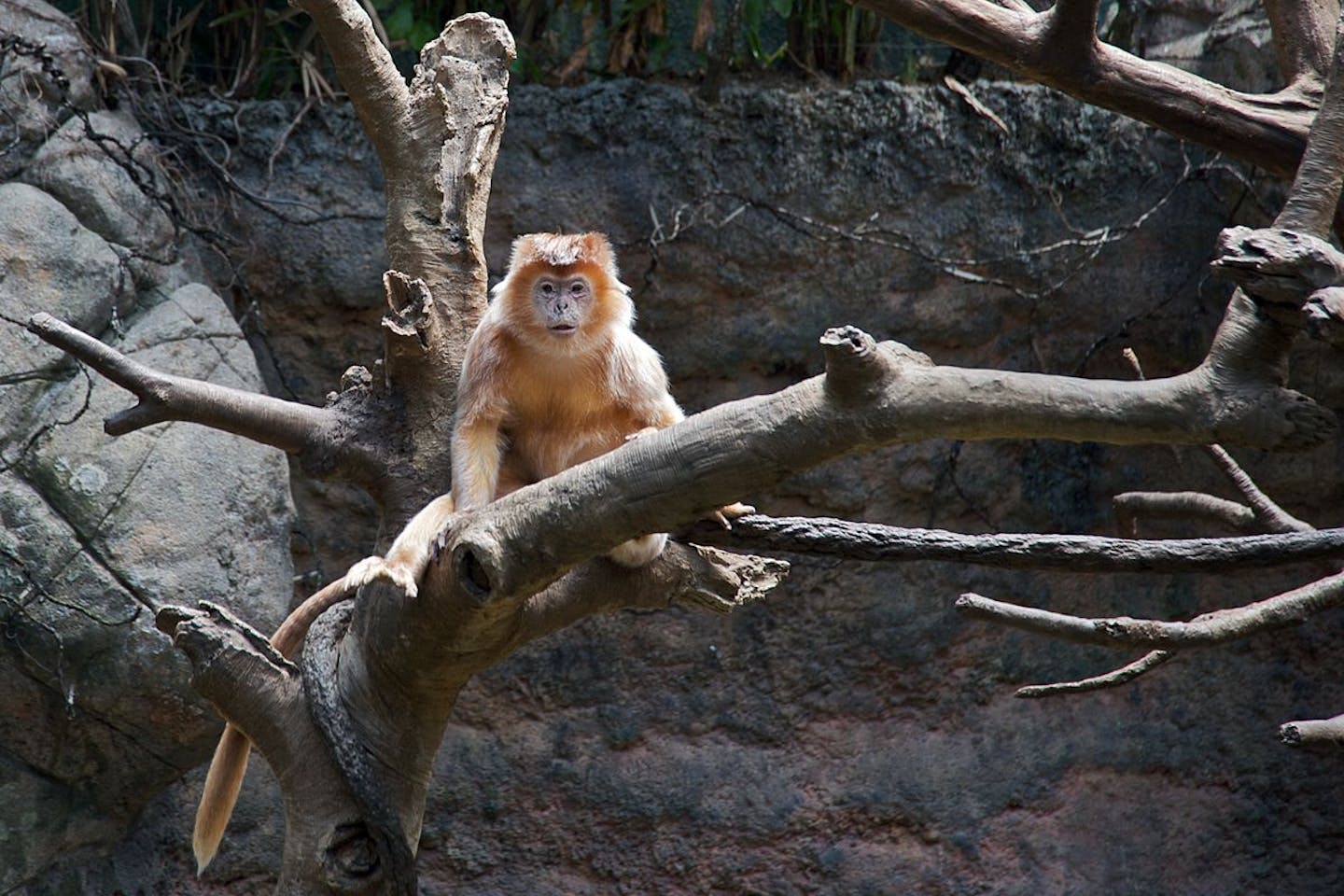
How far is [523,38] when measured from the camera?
5223 mm

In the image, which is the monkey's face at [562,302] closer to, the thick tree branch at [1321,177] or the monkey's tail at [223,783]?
the monkey's tail at [223,783]

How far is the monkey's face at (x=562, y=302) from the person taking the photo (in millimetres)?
3160

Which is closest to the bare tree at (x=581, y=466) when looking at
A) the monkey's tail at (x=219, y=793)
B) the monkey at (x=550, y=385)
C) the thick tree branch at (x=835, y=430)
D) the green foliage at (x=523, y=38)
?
the thick tree branch at (x=835, y=430)

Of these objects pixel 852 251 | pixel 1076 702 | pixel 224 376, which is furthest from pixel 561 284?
pixel 1076 702

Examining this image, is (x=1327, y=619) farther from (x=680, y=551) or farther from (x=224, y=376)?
(x=224, y=376)

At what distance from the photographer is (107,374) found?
2.81m

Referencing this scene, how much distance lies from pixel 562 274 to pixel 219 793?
4.50ft

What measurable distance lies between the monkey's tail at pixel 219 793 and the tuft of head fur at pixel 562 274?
1.08 m

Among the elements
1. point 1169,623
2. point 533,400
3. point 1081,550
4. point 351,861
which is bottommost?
point 351,861

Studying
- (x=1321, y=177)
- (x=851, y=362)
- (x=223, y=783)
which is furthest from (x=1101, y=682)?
(x=223, y=783)

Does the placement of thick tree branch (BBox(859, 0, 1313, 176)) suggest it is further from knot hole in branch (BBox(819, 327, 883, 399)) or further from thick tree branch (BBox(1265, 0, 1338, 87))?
knot hole in branch (BBox(819, 327, 883, 399))

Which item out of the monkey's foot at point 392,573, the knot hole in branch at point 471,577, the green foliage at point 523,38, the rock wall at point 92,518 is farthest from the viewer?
the green foliage at point 523,38

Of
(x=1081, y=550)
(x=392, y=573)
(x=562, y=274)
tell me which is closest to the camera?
(x=1081, y=550)

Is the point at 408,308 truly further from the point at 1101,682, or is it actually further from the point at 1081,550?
the point at 1101,682
